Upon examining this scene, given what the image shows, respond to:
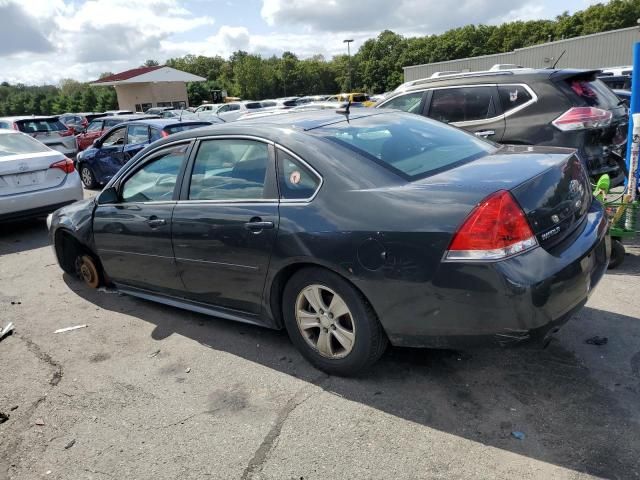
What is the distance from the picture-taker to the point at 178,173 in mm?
4086

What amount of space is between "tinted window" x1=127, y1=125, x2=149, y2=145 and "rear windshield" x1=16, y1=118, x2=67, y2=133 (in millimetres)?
4421

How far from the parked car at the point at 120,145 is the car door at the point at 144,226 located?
538cm

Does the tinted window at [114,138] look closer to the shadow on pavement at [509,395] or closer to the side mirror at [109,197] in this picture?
the side mirror at [109,197]

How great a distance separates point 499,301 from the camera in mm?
2605

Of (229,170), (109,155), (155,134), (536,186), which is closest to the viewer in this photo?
(536,186)

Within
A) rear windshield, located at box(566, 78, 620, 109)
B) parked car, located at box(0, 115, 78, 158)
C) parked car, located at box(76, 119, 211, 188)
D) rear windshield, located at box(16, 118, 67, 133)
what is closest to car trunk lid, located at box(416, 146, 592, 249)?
rear windshield, located at box(566, 78, 620, 109)

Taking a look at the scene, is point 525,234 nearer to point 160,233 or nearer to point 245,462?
point 245,462

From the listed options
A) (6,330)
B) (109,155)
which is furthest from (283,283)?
(109,155)

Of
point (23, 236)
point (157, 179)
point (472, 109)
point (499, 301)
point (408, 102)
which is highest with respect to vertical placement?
point (408, 102)

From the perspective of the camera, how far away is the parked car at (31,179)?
7652 millimetres

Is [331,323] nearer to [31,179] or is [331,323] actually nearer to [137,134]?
[31,179]

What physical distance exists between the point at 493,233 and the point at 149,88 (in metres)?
54.7

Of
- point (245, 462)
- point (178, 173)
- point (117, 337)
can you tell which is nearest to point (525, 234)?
point (245, 462)

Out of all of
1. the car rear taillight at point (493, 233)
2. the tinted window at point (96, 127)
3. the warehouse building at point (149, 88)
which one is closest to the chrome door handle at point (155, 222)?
the car rear taillight at point (493, 233)
